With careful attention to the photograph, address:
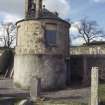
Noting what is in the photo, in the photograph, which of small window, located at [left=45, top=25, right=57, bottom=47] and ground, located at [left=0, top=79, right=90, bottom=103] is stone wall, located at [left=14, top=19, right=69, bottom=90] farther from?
ground, located at [left=0, top=79, right=90, bottom=103]

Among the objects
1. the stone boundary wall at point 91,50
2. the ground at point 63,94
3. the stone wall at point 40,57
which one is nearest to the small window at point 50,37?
the stone wall at point 40,57

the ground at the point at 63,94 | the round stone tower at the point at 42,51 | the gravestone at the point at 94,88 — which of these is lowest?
the ground at the point at 63,94

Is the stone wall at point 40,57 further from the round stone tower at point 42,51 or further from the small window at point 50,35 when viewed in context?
the small window at point 50,35

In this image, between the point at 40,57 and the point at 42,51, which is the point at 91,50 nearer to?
the point at 42,51

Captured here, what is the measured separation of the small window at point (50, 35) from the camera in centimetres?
2388

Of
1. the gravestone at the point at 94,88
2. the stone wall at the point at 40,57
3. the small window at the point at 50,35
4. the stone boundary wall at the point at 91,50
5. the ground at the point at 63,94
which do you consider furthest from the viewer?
the stone boundary wall at the point at 91,50

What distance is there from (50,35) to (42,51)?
1.71 metres

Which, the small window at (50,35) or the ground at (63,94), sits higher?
the small window at (50,35)

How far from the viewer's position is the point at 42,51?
77.6 ft

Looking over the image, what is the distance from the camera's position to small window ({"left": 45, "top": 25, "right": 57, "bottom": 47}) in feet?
78.3

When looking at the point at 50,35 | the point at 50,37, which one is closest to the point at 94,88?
the point at 50,37

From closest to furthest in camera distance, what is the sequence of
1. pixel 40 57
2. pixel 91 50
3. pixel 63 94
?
pixel 63 94, pixel 40 57, pixel 91 50

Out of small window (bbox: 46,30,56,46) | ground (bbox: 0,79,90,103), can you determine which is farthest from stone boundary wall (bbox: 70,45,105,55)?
ground (bbox: 0,79,90,103)

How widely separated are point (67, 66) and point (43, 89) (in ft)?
14.4
